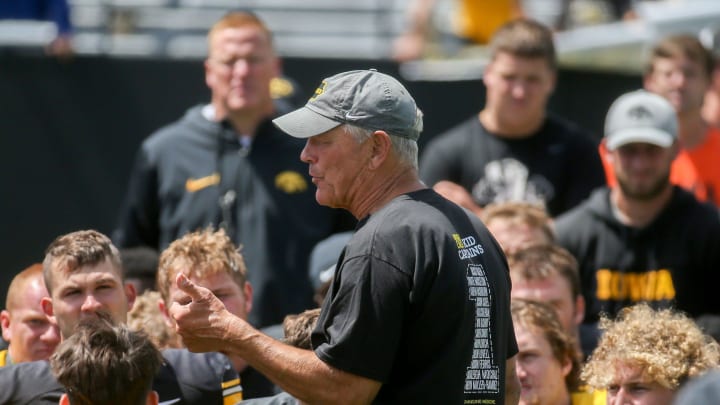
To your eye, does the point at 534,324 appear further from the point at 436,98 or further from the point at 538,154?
the point at 436,98

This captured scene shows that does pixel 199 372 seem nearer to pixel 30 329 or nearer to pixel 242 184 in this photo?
pixel 30 329

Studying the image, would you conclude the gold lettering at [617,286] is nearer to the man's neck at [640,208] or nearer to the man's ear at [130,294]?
the man's neck at [640,208]

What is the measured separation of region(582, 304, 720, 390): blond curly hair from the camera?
14.9ft

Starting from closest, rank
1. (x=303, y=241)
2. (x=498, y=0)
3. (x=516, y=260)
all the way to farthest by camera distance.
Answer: (x=516, y=260) < (x=303, y=241) < (x=498, y=0)

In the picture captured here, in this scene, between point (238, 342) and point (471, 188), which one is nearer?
point (238, 342)

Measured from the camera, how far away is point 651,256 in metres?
6.63

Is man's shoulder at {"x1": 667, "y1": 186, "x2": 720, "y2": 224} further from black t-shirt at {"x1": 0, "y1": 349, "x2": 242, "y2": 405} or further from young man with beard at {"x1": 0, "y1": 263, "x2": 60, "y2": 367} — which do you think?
young man with beard at {"x1": 0, "y1": 263, "x2": 60, "y2": 367}

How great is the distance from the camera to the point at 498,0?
10234 millimetres

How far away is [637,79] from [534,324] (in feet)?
16.0

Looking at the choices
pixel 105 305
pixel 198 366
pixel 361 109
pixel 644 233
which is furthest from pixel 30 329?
pixel 644 233

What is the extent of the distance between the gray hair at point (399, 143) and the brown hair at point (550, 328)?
126 centimetres

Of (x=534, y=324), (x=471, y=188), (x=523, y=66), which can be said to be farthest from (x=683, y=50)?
(x=534, y=324)

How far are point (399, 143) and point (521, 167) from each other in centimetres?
344

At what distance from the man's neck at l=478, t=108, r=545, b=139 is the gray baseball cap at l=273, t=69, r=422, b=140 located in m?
3.42
